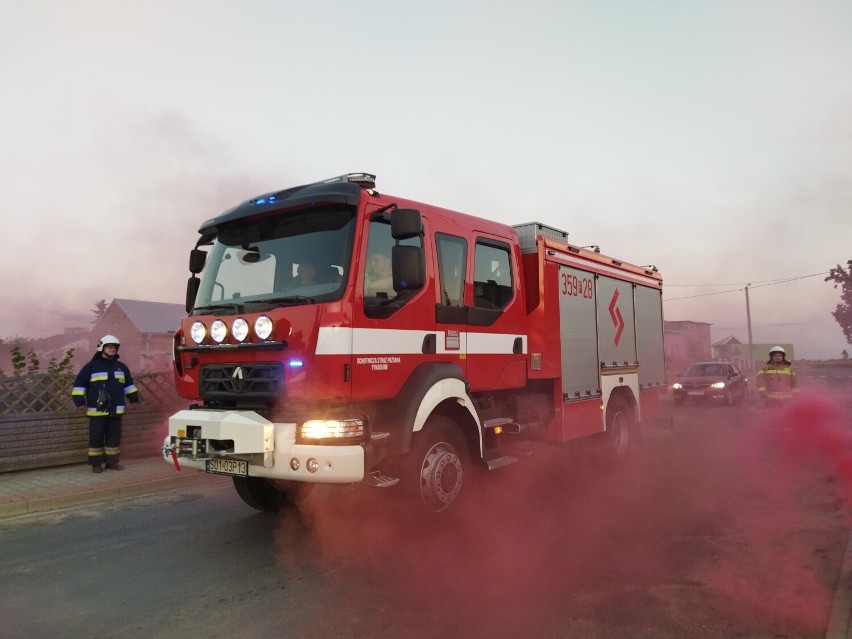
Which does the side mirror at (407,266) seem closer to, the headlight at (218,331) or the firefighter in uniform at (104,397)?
the headlight at (218,331)

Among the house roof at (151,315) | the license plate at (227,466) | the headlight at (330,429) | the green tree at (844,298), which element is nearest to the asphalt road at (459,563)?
the license plate at (227,466)

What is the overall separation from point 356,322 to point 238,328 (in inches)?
38.4

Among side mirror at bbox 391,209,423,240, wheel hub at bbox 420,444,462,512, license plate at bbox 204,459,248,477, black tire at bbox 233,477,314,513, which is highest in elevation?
side mirror at bbox 391,209,423,240

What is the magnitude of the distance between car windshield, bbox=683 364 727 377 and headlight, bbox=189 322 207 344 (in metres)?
17.7

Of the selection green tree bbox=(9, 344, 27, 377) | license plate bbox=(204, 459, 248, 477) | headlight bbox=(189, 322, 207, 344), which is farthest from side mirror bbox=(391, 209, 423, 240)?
green tree bbox=(9, 344, 27, 377)

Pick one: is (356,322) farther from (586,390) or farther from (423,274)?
(586,390)

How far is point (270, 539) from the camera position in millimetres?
4949

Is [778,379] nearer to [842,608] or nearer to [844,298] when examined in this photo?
[842,608]

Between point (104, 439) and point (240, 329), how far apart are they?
17.5 feet

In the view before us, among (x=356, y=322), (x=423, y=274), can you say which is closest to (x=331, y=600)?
(x=356, y=322)

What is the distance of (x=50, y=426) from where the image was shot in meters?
8.39

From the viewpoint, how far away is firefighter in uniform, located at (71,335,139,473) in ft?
25.6

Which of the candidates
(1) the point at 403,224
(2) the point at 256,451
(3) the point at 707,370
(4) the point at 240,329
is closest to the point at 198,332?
(4) the point at 240,329

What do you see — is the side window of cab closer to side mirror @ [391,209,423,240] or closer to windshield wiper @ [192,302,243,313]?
side mirror @ [391,209,423,240]
